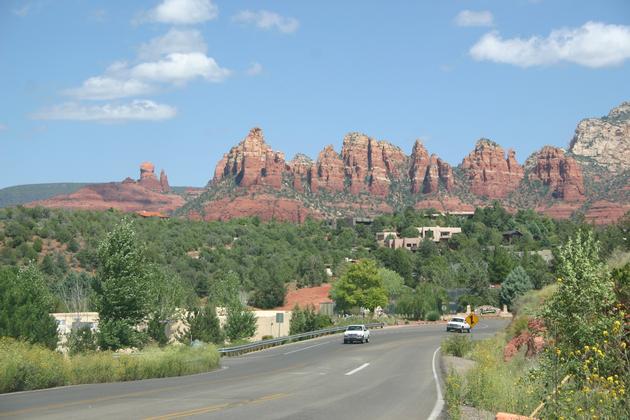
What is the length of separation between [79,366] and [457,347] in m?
21.3

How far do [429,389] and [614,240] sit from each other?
54.6m

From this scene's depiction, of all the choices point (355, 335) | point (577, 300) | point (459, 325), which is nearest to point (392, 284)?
point (459, 325)

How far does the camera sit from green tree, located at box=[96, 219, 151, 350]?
40.1 meters

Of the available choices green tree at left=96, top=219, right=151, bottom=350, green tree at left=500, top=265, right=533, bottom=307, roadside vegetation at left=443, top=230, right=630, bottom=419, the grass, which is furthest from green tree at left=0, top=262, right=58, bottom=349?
green tree at left=500, top=265, right=533, bottom=307

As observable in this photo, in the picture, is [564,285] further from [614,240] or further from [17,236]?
[17,236]

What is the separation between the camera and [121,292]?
4062 cm

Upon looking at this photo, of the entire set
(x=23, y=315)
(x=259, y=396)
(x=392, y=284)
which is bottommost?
(x=392, y=284)

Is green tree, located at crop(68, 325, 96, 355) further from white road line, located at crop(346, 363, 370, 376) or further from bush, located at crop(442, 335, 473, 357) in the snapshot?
bush, located at crop(442, 335, 473, 357)

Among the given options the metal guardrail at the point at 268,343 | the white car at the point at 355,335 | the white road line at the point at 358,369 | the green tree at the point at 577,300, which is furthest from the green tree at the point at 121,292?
the green tree at the point at 577,300

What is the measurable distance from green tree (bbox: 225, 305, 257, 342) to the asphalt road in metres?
21.7

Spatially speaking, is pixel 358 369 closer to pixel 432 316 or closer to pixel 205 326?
pixel 205 326

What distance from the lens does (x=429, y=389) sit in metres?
22.1

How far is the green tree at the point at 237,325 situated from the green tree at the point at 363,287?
3124 cm

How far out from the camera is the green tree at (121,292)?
40062 mm
